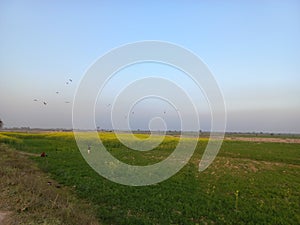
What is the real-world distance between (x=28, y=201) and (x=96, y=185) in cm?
633

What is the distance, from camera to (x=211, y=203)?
1120 centimetres

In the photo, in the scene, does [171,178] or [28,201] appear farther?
[171,178]

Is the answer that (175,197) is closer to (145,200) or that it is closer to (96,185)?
(145,200)

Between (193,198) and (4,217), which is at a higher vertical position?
(4,217)

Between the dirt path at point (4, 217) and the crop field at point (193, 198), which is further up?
the dirt path at point (4, 217)

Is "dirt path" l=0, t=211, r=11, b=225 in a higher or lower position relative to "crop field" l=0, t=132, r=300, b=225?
higher

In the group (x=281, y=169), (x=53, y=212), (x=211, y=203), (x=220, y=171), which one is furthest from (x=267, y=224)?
(x=281, y=169)

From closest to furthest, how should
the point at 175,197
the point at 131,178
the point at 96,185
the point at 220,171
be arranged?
the point at 175,197 → the point at 96,185 → the point at 131,178 → the point at 220,171

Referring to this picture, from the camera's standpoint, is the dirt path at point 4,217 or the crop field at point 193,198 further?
the crop field at point 193,198

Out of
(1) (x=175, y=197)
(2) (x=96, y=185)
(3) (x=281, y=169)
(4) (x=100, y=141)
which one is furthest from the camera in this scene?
(4) (x=100, y=141)

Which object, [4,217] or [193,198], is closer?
[4,217]

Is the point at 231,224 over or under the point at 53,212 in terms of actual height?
under

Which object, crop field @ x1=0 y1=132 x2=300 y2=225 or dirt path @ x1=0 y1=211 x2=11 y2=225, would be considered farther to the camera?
crop field @ x1=0 y1=132 x2=300 y2=225

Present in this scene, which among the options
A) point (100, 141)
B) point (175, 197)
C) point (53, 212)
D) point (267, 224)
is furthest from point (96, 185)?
point (100, 141)
